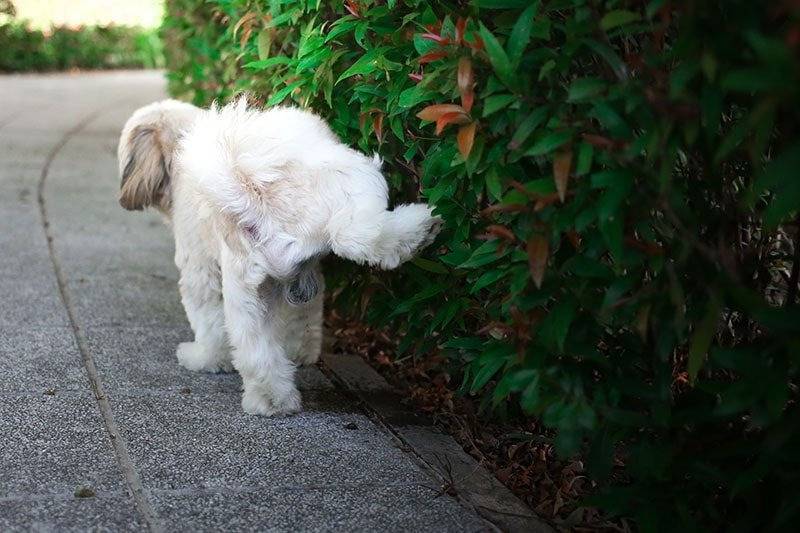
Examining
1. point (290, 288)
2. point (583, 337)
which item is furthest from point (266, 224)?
point (583, 337)

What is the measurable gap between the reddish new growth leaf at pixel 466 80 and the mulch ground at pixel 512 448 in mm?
1297

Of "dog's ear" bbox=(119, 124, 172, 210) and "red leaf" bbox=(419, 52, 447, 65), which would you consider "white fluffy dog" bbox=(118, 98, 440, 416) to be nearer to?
"dog's ear" bbox=(119, 124, 172, 210)

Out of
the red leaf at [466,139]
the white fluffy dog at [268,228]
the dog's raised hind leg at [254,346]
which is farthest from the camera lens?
the dog's raised hind leg at [254,346]

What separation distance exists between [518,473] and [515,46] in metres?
1.79

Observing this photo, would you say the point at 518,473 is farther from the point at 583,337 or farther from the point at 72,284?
the point at 72,284

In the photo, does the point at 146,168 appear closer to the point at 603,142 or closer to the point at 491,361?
the point at 491,361

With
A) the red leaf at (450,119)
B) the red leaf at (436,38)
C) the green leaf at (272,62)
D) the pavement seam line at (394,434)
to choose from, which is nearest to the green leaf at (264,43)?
the green leaf at (272,62)

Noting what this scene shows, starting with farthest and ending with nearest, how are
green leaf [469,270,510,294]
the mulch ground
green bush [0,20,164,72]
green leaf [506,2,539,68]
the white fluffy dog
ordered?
green bush [0,20,164,72] → the white fluffy dog → the mulch ground → green leaf [469,270,510,294] → green leaf [506,2,539,68]

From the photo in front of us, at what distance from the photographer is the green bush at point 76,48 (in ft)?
60.8

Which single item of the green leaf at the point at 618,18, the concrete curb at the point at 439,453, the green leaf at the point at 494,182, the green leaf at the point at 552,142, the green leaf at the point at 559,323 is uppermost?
the green leaf at the point at 618,18

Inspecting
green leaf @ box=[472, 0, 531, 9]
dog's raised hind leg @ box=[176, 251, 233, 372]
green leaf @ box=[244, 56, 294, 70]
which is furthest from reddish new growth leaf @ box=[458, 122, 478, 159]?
dog's raised hind leg @ box=[176, 251, 233, 372]

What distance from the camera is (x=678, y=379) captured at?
4.05 meters

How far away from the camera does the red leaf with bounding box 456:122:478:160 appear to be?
3.07 meters

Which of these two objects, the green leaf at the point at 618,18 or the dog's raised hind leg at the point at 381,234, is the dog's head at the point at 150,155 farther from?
the green leaf at the point at 618,18
